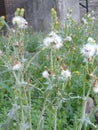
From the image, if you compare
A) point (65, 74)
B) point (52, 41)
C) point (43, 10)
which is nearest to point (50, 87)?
point (65, 74)

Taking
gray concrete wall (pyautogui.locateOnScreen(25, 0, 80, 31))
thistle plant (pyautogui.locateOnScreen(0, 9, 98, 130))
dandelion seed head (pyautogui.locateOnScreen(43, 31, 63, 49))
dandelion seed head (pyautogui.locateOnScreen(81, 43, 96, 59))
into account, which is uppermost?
dandelion seed head (pyautogui.locateOnScreen(43, 31, 63, 49))

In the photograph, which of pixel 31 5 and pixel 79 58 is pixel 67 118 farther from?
pixel 31 5

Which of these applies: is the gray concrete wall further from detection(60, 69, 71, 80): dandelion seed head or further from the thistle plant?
detection(60, 69, 71, 80): dandelion seed head

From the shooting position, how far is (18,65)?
169 centimetres

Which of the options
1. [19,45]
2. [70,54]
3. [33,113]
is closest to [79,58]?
[70,54]

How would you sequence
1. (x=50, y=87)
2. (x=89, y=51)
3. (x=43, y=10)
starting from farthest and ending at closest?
(x=43, y=10)
(x=50, y=87)
(x=89, y=51)

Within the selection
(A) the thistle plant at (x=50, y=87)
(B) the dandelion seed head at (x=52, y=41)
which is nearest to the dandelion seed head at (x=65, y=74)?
(A) the thistle plant at (x=50, y=87)

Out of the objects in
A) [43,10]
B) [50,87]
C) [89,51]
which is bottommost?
[43,10]

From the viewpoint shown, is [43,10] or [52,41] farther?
[43,10]

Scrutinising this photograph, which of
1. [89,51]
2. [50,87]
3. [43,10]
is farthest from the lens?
[43,10]

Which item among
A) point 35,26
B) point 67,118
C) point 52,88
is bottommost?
point 35,26

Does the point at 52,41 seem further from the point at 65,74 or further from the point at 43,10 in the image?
the point at 43,10

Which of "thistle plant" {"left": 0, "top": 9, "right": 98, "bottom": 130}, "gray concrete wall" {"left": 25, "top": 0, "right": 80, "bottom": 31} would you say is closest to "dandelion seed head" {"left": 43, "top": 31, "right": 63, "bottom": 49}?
"thistle plant" {"left": 0, "top": 9, "right": 98, "bottom": 130}

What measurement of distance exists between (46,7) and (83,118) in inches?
288
